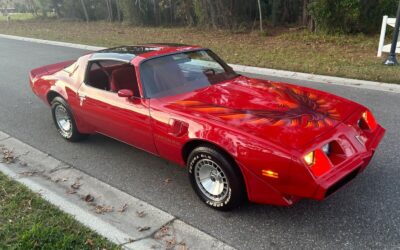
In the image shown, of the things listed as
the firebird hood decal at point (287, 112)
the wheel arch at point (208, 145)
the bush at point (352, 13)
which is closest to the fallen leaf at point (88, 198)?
the wheel arch at point (208, 145)

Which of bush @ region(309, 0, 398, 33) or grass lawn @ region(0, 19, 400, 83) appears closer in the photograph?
grass lawn @ region(0, 19, 400, 83)

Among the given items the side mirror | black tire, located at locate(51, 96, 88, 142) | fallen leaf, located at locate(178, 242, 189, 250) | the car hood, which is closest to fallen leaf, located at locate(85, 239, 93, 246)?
fallen leaf, located at locate(178, 242, 189, 250)

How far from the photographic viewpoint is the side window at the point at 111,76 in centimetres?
427

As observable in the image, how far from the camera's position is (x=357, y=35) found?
40.5ft

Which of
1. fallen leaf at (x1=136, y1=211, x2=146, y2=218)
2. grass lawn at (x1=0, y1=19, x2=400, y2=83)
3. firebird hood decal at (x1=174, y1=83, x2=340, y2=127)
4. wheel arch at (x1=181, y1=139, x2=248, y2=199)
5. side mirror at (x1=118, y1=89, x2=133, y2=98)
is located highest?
side mirror at (x1=118, y1=89, x2=133, y2=98)

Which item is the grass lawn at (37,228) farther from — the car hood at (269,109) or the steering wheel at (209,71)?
the steering wheel at (209,71)

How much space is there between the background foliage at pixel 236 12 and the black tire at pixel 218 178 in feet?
34.8

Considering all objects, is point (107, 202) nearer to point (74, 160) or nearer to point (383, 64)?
point (74, 160)

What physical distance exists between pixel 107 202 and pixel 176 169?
931 millimetres

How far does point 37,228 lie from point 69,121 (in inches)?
91.7

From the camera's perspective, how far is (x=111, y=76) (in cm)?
466

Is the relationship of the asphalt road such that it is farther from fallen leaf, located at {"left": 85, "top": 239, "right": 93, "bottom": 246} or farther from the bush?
the bush

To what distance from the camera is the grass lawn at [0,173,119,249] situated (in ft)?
10.1

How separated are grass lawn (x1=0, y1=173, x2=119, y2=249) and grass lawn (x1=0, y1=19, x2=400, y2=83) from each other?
21.3 feet
